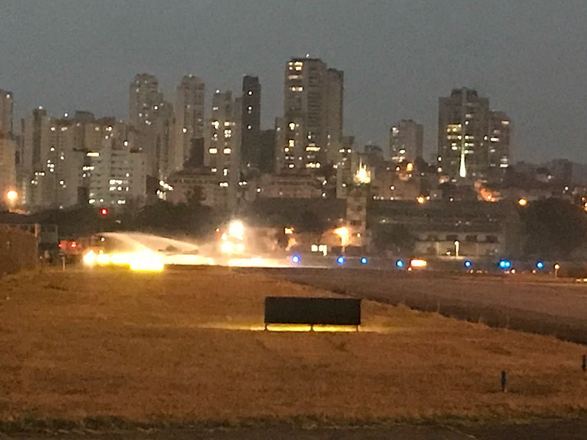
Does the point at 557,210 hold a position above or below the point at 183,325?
above

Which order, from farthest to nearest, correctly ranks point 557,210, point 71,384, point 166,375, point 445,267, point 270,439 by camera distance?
point 557,210 < point 445,267 < point 166,375 < point 71,384 < point 270,439

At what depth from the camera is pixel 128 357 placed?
Answer: 2559 cm

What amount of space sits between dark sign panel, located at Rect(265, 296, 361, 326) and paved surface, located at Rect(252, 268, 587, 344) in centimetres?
595

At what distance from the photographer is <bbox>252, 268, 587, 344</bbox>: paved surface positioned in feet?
137

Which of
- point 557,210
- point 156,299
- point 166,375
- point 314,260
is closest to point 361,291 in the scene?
point 156,299

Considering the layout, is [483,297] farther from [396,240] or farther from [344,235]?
[396,240]

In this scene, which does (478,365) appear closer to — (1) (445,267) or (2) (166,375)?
(2) (166,375)

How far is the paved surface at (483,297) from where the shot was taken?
137ft

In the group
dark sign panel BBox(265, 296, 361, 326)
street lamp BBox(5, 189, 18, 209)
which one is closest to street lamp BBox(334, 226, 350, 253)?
street lamp BBox(5, 189, 18, 209)

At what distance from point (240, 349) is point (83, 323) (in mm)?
8769

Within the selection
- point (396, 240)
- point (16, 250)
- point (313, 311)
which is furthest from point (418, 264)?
point (313, 311)

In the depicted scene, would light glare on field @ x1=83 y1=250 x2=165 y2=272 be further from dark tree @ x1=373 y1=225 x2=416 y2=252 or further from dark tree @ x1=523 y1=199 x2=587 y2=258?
dark tree @ x1=523 y1=199 x2=587 y2=258

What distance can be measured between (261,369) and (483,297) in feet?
120

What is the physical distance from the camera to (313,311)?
115ft
